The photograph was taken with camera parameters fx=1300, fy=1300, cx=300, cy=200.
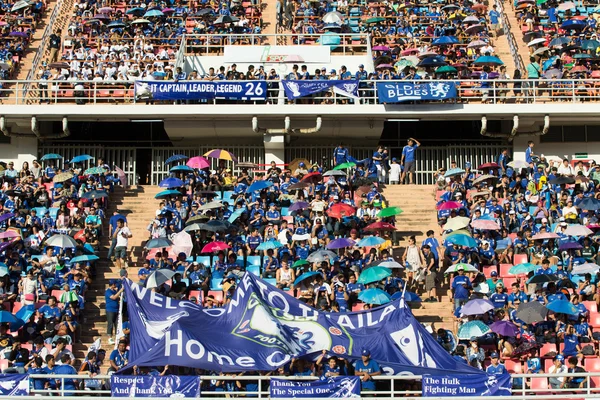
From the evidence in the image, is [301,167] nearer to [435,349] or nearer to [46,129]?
[46,129]

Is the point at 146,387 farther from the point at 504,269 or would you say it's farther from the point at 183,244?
the point at 504,269

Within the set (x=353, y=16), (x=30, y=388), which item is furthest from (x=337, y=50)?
(x=30, y=388)

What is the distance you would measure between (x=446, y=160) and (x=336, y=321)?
1297 centimetres

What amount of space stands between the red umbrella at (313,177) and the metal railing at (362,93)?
297cm

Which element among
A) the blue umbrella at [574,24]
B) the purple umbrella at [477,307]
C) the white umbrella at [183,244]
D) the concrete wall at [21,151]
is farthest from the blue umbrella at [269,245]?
the blue umbrella at [574,24]

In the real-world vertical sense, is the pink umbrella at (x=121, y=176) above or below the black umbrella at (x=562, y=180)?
above

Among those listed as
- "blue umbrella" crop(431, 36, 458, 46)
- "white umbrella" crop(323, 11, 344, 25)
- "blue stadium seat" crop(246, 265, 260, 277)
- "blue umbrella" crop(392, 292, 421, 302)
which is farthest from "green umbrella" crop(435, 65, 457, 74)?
"blue umbrella" crop(392, 292, 421, 302)

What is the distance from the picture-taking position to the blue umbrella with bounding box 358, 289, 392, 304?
25.1m

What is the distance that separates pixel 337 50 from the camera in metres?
38.9

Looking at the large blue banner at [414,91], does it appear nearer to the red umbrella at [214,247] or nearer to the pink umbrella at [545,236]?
the pink umbrella at [545,236]

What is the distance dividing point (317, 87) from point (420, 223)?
5.01 meters

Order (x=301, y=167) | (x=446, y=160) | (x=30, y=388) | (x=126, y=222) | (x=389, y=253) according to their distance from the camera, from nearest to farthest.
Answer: (x=30, y=388)
(x=389, y=253)
(x=126, y=222)
(x=301, y=167)
(x=446, y=160)

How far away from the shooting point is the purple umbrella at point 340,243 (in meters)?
27.5

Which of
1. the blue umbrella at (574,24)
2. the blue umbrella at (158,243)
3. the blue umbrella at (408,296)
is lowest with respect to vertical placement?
the blue umbrella at (408,296)
